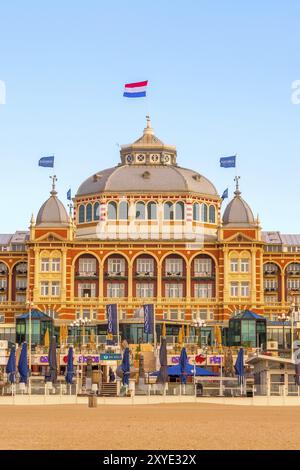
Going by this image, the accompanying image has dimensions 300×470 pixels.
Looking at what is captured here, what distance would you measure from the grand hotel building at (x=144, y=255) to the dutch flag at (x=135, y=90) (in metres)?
A: 24.1

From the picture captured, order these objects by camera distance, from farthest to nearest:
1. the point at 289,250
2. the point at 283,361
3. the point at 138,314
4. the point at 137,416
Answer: the point at 289,250 → the point at 138,314 → the point at 283,361 → the point at 137,416

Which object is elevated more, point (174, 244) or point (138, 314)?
point (174, 244)

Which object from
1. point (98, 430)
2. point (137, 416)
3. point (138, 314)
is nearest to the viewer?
point (98, 430)

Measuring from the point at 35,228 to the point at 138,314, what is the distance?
723 inches

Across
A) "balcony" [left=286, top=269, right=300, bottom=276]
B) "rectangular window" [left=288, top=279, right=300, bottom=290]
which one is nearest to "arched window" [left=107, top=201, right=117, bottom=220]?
"balcony" [left=286, top=269, right=300, bottom=276]

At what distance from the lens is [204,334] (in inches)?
5950

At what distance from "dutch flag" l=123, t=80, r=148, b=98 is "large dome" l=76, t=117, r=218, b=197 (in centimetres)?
2466

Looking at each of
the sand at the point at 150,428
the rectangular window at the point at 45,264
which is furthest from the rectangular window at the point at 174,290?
the sand at the point at 150,428

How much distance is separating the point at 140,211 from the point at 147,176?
18.8 ft

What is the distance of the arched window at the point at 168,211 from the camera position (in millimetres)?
162125

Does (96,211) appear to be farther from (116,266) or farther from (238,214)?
(238,214)
